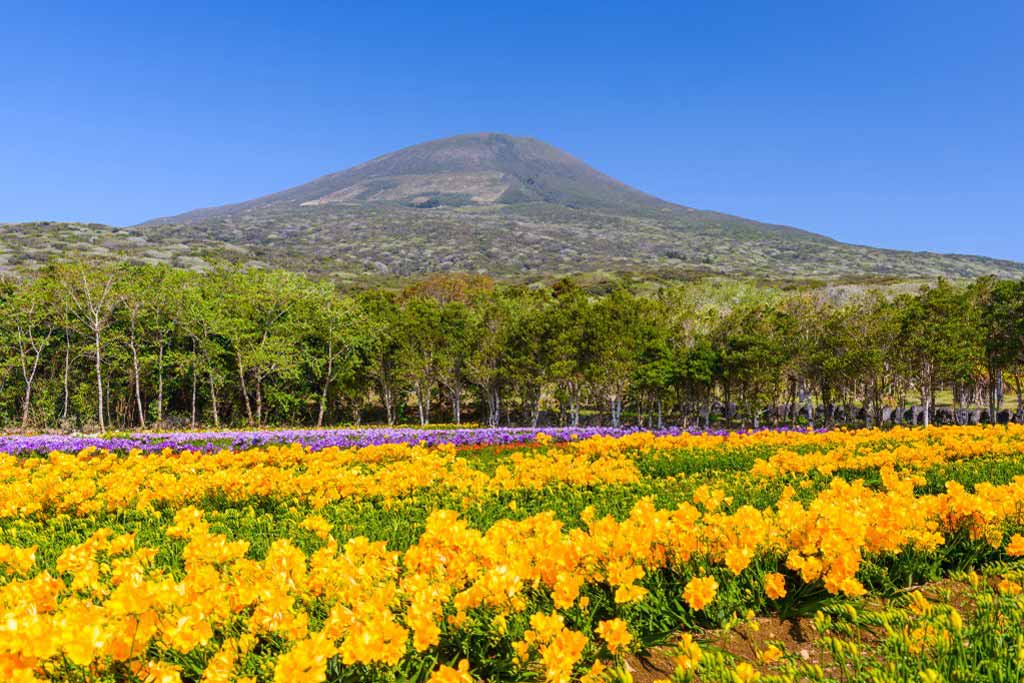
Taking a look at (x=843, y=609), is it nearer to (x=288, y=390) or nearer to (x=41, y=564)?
(x=41, y=564)

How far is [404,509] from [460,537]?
3547 millimetres

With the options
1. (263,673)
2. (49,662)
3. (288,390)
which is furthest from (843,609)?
(288,390)

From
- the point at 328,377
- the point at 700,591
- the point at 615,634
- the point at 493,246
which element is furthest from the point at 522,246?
the point at 615,634

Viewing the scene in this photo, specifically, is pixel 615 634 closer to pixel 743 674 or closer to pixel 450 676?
pixel 743 674

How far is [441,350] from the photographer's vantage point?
99.8ft

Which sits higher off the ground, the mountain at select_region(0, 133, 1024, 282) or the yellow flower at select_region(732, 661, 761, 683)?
the mountain at select_region(0, 133, 1024, 282)

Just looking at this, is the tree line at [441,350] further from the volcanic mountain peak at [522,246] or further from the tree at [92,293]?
the volcanic mountain peak at [522,246]

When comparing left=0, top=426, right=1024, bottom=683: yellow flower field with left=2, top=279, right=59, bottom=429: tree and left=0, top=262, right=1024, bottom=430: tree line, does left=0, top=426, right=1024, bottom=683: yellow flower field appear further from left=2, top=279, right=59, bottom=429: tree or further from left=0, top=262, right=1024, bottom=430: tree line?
left=2, top=279, right=59, bottom=429: tree

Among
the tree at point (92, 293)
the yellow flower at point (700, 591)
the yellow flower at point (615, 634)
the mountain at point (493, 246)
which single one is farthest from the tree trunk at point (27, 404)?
the mountain at point (493, 246)

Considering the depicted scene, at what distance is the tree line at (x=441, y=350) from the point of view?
2544cm

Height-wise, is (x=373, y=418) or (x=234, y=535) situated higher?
(x=234, y=535)

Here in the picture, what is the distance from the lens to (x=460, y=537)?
3742 millimetres

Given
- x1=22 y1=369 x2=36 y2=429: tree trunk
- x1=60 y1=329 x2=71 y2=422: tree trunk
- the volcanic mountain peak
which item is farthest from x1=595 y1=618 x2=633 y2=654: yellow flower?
the volcanic mountain peak

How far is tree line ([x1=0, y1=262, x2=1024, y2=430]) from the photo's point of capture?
25438 millimetres
